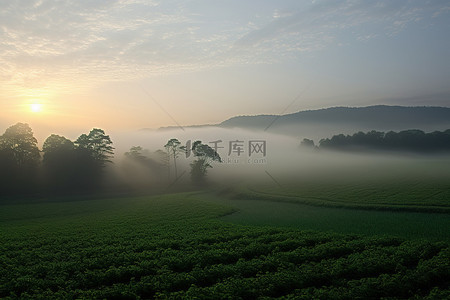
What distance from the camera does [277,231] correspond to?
980 inches

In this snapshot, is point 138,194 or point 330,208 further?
point 138,194

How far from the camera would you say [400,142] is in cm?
12569

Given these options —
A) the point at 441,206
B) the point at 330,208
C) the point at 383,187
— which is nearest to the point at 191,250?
the point at 330,208

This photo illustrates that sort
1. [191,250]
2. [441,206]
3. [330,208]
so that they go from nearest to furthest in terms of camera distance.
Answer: [191,250], [441,206], [330,208]

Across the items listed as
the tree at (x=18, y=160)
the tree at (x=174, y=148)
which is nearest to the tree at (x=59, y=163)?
the tree at (x=18, y=160)

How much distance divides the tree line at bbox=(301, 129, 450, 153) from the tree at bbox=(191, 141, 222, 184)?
2682 inches

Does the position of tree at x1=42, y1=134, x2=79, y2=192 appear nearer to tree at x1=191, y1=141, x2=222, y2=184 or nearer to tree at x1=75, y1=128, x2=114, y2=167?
tree at x1=75, y1=128, x2=114, y2=167

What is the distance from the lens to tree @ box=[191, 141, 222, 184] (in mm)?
85562

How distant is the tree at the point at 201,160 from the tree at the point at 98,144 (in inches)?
905

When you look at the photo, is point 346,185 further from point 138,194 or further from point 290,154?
point 290,154

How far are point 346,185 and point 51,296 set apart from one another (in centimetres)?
5209

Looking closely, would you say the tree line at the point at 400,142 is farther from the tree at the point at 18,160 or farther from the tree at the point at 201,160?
the tree at the point at 18,160

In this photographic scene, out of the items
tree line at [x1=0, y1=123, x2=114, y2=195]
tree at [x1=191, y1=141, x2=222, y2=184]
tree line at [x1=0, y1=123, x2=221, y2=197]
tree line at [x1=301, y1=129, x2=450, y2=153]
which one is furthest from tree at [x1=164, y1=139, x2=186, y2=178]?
tree line at [x1=301, y1=129, x2=450, y2=153]

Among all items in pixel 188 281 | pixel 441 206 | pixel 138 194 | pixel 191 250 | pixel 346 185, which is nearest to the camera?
pixel 188 281
